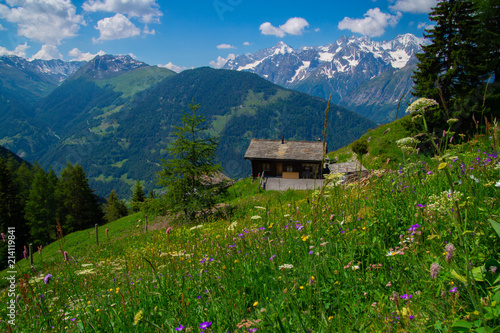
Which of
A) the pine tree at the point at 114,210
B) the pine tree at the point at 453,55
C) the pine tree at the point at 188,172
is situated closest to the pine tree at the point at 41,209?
the pine tree at the point at 114,210

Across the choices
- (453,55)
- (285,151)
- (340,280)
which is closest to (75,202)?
(285,151)

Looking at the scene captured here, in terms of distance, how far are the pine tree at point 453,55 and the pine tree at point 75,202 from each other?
225 feet

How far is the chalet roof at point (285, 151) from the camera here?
145ft

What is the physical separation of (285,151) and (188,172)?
1153 inches

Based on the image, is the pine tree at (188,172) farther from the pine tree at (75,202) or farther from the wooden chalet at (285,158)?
the pine tree at (75,202)

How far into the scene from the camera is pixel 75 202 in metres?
63.0

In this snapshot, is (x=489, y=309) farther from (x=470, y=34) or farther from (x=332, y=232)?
(x=470, y=34)

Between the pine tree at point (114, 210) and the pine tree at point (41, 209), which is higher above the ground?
the pine tree at point (41, 209)

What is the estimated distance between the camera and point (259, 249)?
3682mm

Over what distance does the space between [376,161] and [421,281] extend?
10.7 feet

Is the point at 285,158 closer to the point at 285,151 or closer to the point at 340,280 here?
the point at 285,151

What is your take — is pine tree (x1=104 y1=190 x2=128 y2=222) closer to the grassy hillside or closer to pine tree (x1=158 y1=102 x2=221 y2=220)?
pine tree (x1=158 y1=102 x2=221 y2=220)

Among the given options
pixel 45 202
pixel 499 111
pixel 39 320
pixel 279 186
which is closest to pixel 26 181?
pixel 45 202

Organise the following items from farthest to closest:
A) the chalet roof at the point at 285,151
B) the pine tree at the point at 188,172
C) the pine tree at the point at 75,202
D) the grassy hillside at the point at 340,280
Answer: the pine tree at the point at 75,202
the chalet roof at the point at 285,151
the pine tree at the point at 188,172
the grassy hillside at the point at 340,280
